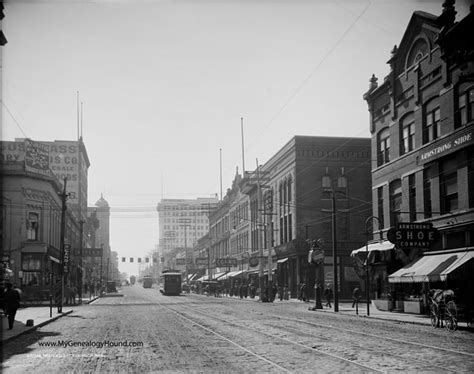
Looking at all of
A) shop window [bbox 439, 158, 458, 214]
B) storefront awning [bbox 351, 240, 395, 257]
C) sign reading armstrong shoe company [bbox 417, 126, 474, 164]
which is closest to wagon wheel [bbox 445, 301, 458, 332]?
shop window [bbox 439, 158, 458, 214]

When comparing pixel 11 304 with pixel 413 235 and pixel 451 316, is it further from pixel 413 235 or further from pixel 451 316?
pixel 413 235

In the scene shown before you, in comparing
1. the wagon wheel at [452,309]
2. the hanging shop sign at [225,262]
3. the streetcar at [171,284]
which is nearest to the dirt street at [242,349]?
the wagon wheel at [452,309]

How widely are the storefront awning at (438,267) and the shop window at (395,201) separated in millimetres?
5557

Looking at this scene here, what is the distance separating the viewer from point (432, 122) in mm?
34625

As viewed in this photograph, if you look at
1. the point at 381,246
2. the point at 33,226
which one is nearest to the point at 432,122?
the point at 381,246

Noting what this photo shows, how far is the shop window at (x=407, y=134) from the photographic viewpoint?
37.2m

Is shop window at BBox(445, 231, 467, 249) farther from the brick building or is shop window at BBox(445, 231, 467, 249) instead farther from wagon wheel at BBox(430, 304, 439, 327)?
wagon wheel at BBox(430, 304, 439, 327)

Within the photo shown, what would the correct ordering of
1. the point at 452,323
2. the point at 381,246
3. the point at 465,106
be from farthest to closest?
the point at 381,246 < the point at 465,106 < the point at 452,323

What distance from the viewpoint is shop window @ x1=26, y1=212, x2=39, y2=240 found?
188 feet

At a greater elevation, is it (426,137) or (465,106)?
(465,106)

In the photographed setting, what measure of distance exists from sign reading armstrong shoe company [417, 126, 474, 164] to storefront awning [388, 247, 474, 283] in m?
5.24

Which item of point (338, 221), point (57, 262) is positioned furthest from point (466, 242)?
point (57, 262)

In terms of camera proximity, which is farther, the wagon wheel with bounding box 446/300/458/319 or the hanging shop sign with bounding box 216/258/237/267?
the hanging shop sign with bounding box 216/258/237/267

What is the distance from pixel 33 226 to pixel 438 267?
4063cm
